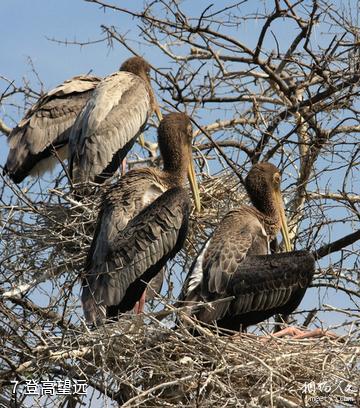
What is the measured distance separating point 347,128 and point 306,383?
2.99m

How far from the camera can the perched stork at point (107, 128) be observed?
37.5 ft

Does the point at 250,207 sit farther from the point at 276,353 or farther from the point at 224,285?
the point at 276,353

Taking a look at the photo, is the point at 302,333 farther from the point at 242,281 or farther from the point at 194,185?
the point at 194,185

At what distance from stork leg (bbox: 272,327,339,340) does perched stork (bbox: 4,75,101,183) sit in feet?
12.8

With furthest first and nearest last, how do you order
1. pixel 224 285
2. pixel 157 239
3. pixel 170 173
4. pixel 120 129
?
1. pixel 120 129
2. pixel 170 173
3. pixel 157 239
4. pixel 224 285

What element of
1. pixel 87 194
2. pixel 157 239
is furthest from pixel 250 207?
pixel 87 194

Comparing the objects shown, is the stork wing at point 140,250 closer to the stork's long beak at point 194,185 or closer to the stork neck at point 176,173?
the stork neck at point 176,173

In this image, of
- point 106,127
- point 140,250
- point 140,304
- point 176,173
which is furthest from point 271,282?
point 106,127

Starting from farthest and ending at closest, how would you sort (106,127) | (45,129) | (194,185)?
(45,129), (106,127), (194,185)

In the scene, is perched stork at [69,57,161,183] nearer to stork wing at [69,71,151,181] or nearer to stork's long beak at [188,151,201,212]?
stork wing at [69,71,151,181]

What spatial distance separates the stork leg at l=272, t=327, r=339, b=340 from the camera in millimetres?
8492

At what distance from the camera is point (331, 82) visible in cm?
988

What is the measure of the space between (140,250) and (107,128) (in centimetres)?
232

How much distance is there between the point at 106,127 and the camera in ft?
37.8
